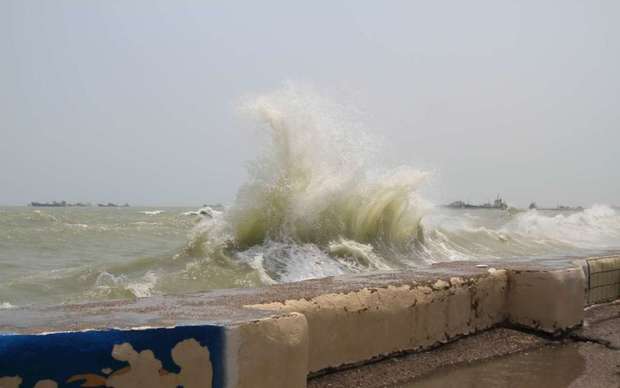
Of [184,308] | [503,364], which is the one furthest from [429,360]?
[184,308]

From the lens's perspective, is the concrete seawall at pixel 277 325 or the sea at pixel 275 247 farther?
the sea at pixel 275 247

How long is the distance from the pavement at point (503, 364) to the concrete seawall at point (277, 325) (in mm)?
78

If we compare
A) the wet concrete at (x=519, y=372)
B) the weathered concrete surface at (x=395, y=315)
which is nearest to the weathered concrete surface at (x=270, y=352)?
the weathered concrete surface at (x=395, y=315)

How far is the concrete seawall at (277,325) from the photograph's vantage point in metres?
2.07

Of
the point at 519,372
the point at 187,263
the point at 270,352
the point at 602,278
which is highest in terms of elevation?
the point at 270,352

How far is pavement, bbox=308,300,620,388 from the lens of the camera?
339 cm

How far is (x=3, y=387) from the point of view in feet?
6.26

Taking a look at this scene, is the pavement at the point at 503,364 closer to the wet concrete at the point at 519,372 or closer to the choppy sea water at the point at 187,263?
the wet concrete at the point at 519,372

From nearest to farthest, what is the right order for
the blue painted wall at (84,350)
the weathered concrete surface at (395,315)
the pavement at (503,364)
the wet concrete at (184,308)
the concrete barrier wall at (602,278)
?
the blue painted wall at (84,350), the wet concrete at (184,308), the weathered concrete surface at (395,315), the pavement at (503,364), the concrete barrier wall at (602,278)

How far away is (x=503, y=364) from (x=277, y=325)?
78.1 inches

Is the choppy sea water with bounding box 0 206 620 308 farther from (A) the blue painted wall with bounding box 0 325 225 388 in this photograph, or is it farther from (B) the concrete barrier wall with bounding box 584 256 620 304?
(A) the blue painted wall with bounding box 0 325 225 388

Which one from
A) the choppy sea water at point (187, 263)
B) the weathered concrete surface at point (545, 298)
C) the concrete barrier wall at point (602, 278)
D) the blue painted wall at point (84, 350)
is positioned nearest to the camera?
the blue painted wall at point (84, 350)

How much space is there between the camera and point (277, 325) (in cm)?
252

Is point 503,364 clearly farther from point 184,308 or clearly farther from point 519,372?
point 184,308
